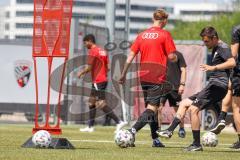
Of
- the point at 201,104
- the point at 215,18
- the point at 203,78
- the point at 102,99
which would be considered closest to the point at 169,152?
the point at 201,104

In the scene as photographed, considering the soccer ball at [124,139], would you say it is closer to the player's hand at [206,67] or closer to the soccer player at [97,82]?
the player's hand at [206,67]

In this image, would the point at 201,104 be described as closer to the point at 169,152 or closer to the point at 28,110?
the point at 169,152

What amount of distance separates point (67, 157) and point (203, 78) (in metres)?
18.6

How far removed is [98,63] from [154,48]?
28.9ft

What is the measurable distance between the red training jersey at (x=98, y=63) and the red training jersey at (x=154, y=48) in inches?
327

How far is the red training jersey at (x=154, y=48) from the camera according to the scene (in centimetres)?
1680

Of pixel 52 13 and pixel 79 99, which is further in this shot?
pixel 79 99

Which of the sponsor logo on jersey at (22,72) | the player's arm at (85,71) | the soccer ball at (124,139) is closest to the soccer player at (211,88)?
the soccer ball at (124,139)

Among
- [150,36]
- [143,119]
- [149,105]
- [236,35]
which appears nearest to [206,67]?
[236,35]

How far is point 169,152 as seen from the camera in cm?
1520

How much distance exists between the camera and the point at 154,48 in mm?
16812

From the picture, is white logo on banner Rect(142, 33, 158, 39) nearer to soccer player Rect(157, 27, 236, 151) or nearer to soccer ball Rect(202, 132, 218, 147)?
soccer player Rect(157, 27, 236, 151)

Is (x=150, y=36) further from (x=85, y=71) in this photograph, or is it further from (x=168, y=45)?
(x=85, y=71)

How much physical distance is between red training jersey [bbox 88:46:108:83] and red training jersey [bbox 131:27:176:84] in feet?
27.3
